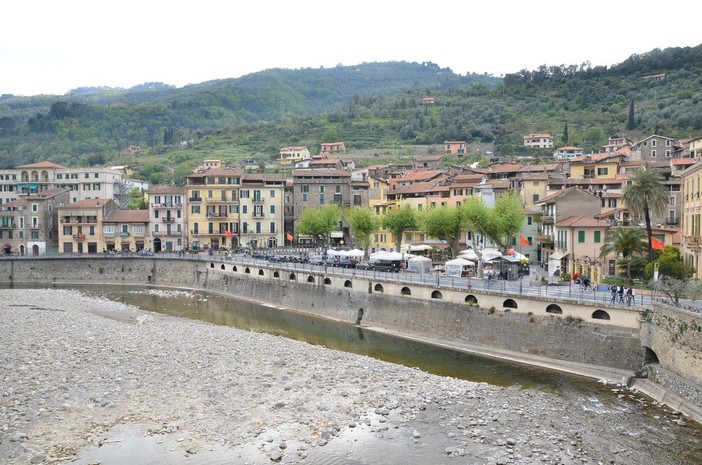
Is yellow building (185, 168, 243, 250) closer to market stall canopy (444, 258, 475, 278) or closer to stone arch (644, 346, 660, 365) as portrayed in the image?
market stall canopy (444, 258, 475, 278)

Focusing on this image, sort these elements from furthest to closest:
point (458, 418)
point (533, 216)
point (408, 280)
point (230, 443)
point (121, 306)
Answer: point (533, 216)
point (121, 306)
point (408, 280)
point (458, 418)
point (230, 443)

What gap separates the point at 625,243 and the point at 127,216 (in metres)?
70.7

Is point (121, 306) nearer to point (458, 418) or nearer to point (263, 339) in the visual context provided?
point (263, 339)

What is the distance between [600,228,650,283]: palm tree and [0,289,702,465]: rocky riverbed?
1903 centimetres

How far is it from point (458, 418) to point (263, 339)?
20327 millimetres

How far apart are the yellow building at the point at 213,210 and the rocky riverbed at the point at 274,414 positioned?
53.4 metres

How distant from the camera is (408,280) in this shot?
52.5 metres

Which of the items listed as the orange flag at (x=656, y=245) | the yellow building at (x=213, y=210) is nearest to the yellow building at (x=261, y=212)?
the yellow building at (x=213, y=210)

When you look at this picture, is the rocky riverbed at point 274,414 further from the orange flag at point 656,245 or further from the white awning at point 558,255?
the white awning at point 558,255

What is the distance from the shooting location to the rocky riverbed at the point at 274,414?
26.0 metres

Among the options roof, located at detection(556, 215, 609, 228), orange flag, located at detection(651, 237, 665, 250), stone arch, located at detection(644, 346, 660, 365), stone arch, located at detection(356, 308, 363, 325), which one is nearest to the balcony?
roof, located at detection(556, 215, 609, 228)

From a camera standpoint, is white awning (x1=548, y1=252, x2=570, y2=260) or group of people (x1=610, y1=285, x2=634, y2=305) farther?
white awning (x1=548, y1=252, x2=570, y2=260)

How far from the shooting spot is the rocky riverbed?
26047 mm

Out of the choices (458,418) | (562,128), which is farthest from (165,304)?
(562,128)
